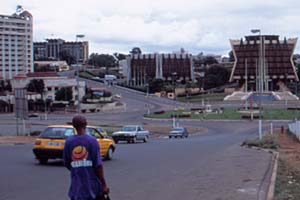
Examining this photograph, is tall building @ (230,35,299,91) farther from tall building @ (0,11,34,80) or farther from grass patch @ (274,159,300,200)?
grass patch @ (274,159,300,200)

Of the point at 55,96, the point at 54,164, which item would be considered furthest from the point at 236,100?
the point at 54,164

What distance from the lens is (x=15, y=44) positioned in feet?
556

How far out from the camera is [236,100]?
153 meters

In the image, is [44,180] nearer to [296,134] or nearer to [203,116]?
[296,134]

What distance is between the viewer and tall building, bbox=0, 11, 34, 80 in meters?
163

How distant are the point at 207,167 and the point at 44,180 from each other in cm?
572

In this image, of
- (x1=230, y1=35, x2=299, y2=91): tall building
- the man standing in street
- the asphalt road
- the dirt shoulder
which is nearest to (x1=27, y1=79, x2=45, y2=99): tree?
(x1=230, y1=35, x2=299, y2=91): tall building

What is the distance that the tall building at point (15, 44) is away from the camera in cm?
16259

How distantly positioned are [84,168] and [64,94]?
12059 centimetres

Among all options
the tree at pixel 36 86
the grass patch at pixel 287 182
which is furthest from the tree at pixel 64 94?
the grass patch at pixel 287 182

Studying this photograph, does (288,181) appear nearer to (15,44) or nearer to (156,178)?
(156,178)

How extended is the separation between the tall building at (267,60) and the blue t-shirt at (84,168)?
558 ft

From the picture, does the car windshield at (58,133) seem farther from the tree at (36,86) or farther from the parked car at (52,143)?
the tree at (36,86)

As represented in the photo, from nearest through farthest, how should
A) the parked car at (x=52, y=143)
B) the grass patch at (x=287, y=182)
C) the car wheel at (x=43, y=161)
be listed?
the grass patch at (x=287, y=182) < the parked car at (x=52, y=143) < the car wheel at (x=43, y=161)
